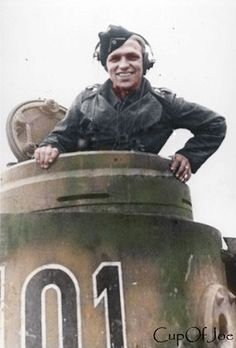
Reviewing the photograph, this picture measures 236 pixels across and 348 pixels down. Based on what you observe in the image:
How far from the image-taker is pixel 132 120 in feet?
24.5

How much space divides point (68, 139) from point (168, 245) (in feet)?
5.81

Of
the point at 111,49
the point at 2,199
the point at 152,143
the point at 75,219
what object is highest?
the point at 111,49

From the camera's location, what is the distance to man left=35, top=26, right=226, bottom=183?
7477 millimetres

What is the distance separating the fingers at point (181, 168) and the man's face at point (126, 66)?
879 mm

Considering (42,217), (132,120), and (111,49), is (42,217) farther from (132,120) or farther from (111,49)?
(111,49)

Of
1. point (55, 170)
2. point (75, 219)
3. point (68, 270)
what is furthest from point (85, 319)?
point (55, 170)

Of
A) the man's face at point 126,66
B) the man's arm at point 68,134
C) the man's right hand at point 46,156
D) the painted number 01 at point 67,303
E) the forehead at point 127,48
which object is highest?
the forehead at point 127,48

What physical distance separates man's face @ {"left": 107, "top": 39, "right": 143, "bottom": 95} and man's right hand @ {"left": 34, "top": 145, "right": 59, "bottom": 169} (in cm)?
100

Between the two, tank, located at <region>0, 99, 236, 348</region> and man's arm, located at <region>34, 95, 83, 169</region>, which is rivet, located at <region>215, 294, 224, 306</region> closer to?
tank, located at <region>0, 99, 236, 348</region>

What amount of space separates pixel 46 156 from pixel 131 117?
1.00 m

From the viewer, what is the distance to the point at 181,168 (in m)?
7.28

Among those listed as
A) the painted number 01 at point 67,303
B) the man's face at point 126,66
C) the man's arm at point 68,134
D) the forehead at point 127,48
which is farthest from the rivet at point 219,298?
the forehead at point 127,48

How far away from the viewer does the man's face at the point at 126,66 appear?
747cm

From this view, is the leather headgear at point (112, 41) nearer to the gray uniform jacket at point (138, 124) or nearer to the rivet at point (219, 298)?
the gray uniform jacket at point (138, 124)
